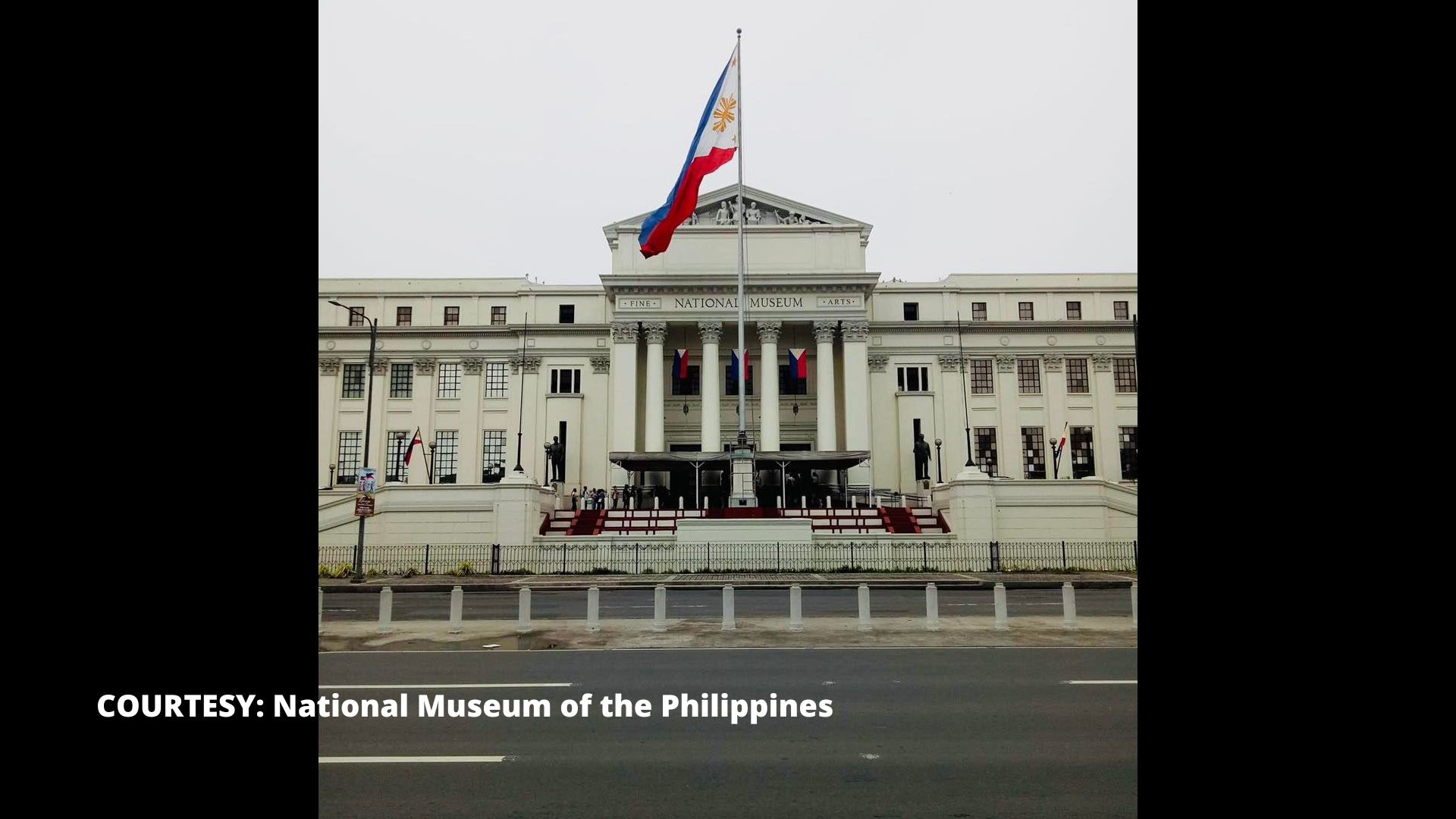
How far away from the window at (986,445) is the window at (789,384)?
423 inches

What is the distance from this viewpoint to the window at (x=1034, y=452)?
176 ft

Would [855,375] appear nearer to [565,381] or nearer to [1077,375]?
[1077,375]

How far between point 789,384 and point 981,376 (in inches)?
471

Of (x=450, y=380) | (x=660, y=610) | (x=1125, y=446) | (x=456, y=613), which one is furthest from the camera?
(x=450, y=380)

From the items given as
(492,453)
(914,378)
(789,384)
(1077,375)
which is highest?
(1077,375)

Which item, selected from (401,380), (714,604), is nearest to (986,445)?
(401,380)

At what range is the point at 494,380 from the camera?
179ft

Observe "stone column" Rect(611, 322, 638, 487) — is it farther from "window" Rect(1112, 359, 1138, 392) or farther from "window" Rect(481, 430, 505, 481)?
"window" Rect(1112, 359, 1138, 392)

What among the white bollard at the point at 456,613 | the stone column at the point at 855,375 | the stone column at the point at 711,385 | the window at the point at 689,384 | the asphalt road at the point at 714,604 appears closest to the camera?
the white bollard at the point at 456,613

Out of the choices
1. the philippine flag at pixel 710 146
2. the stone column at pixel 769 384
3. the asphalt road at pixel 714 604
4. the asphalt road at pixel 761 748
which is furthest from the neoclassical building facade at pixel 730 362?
the asphalt road at pixel 761 748

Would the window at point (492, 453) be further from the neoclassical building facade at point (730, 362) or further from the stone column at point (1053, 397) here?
the stone column at point (1053, 397)

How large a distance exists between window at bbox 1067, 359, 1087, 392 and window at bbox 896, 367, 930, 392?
8.77 m

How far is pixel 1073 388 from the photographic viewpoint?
54.3 metres
